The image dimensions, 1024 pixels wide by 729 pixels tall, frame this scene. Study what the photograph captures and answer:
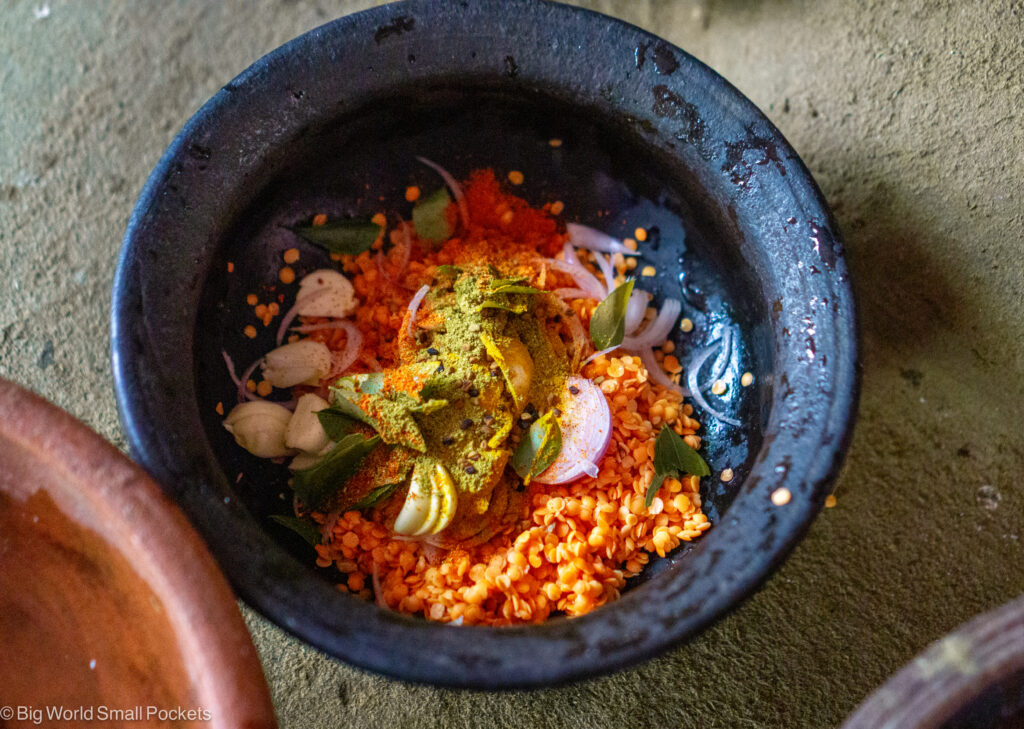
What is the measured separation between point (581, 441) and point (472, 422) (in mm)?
168

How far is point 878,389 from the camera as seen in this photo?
1.44 meters

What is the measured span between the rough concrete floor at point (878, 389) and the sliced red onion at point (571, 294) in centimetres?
54

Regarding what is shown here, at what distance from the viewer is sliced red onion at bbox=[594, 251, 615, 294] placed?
1292mm

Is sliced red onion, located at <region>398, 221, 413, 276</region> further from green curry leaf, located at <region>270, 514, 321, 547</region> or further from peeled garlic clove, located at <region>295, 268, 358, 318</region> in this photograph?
green curry leaf, located at <region>270, 514, 321, 547</region>

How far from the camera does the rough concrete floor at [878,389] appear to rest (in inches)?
52.2

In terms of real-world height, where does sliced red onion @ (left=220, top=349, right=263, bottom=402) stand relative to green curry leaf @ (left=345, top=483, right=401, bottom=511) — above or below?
above

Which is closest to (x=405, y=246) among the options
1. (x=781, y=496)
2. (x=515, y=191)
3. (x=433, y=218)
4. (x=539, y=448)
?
(x=433, y=218)

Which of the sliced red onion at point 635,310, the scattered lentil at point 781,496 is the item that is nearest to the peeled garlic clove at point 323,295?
the sliced red onion at point 635,310

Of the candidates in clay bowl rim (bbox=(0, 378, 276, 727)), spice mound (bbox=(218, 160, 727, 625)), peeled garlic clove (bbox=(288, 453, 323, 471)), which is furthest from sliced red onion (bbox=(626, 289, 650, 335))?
clay bowl rim (bbox=(0, 378, 276, 727))

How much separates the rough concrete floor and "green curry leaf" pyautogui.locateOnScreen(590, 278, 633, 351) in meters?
0.50

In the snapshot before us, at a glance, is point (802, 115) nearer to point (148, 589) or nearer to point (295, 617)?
point (295, 617)

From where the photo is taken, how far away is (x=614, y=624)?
3.07 ft

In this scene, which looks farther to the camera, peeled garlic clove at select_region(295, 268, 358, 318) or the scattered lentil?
peeled garlic clove at select_region(295, 268, 358, 318)

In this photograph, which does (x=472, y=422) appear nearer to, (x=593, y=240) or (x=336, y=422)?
(x=336, y=422)
